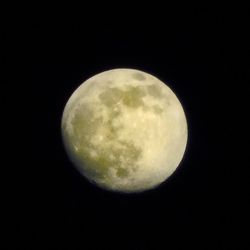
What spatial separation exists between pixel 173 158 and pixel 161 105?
0.61m

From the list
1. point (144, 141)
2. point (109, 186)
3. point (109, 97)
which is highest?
point (109, 97)

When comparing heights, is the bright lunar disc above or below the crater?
below

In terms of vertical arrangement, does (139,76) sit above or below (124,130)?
above

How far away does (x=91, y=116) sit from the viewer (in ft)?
15.0

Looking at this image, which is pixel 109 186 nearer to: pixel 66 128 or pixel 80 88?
pixel 66 128

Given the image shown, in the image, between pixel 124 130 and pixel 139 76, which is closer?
pixel 124 130

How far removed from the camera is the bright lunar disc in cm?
449

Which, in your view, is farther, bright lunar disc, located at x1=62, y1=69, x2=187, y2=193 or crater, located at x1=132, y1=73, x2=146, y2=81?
crater, located at x1=132, y1=73, x2=146, y2=81

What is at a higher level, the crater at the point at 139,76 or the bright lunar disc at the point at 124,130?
the crater at the point at 139,76

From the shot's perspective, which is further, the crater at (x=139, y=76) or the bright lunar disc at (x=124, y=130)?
the crater at (x=139, y=76)

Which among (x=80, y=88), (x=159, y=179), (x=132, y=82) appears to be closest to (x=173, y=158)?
(x=159, y=179)

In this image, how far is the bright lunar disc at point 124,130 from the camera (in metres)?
4.49

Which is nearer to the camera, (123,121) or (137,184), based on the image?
(123,121)

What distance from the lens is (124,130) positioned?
175 inches
